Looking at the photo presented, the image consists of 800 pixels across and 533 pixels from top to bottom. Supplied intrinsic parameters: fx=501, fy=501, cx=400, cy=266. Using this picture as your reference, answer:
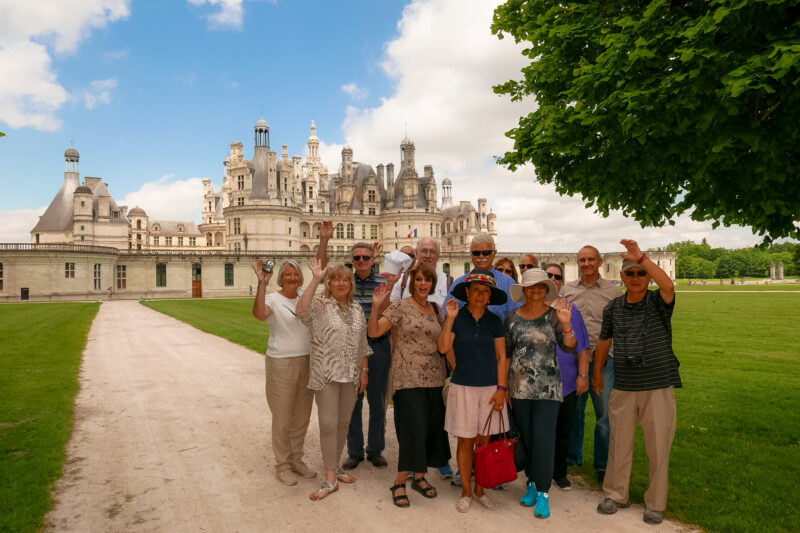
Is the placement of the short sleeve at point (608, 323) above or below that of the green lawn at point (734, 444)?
above

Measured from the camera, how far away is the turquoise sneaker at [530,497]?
4762mm

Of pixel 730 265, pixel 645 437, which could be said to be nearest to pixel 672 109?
pixel 645 437

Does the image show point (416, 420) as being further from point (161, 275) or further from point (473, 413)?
point (161, 275)

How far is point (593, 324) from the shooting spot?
5691 millimetres

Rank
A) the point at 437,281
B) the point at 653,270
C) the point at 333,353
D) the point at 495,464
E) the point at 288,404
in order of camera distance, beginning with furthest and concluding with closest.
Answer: the point at 437,281
the point at 288,404
the point at 333,353
the point at 495,464
the point at 653,270

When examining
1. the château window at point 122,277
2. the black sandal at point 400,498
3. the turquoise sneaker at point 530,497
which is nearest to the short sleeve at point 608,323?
the turquoise sneaker at point 530,497

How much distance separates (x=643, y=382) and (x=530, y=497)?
1518mm

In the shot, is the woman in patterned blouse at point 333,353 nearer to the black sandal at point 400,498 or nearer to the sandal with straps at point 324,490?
the sandal with straps at point 324,490

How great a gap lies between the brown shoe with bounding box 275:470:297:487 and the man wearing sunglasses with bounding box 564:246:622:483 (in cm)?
315

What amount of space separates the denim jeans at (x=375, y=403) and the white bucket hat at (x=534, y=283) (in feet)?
5.25

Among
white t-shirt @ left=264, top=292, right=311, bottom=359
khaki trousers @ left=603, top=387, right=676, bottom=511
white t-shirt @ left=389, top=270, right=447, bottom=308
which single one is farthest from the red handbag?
white t-shirt @ left=264, top=292, right=311, bottom=359

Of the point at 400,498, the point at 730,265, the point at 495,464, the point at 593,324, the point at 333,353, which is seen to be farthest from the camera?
the point at 730,265

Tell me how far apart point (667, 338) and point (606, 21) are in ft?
15.2

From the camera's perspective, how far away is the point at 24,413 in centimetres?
800
